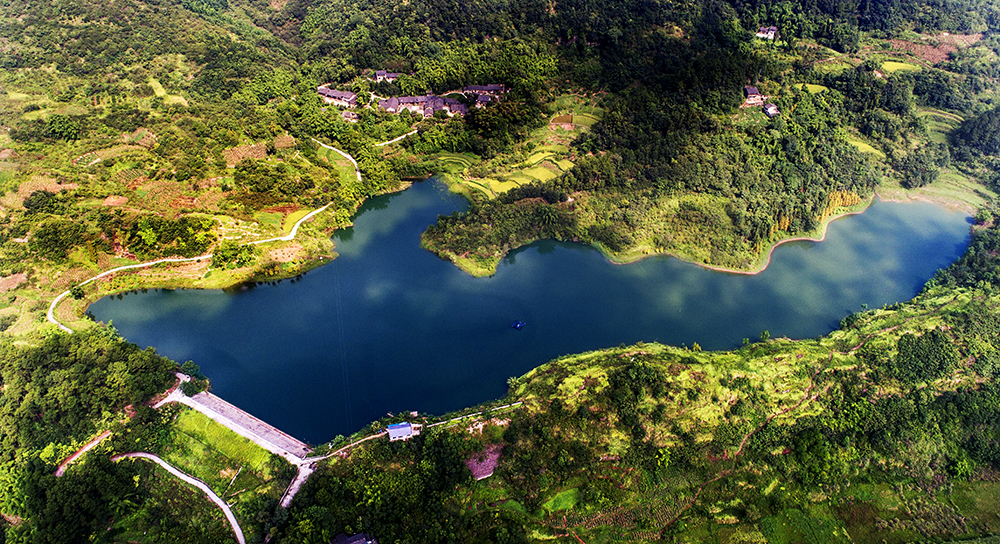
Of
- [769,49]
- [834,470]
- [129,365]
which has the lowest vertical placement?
[834,470]

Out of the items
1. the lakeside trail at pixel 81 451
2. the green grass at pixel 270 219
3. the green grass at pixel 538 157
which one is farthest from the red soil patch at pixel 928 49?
the lakeside trail at pixel 81 451

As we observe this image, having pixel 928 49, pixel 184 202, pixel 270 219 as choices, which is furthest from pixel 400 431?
pixel 928 49

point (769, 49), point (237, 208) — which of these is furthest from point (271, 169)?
point (769, 49)

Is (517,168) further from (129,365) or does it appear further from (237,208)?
(129,365)

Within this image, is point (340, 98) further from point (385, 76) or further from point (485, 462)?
point (485, 462)

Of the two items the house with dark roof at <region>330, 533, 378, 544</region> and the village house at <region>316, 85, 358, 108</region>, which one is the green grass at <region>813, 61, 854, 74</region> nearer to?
the village house at <region>316, 85, 358, 108</region>
